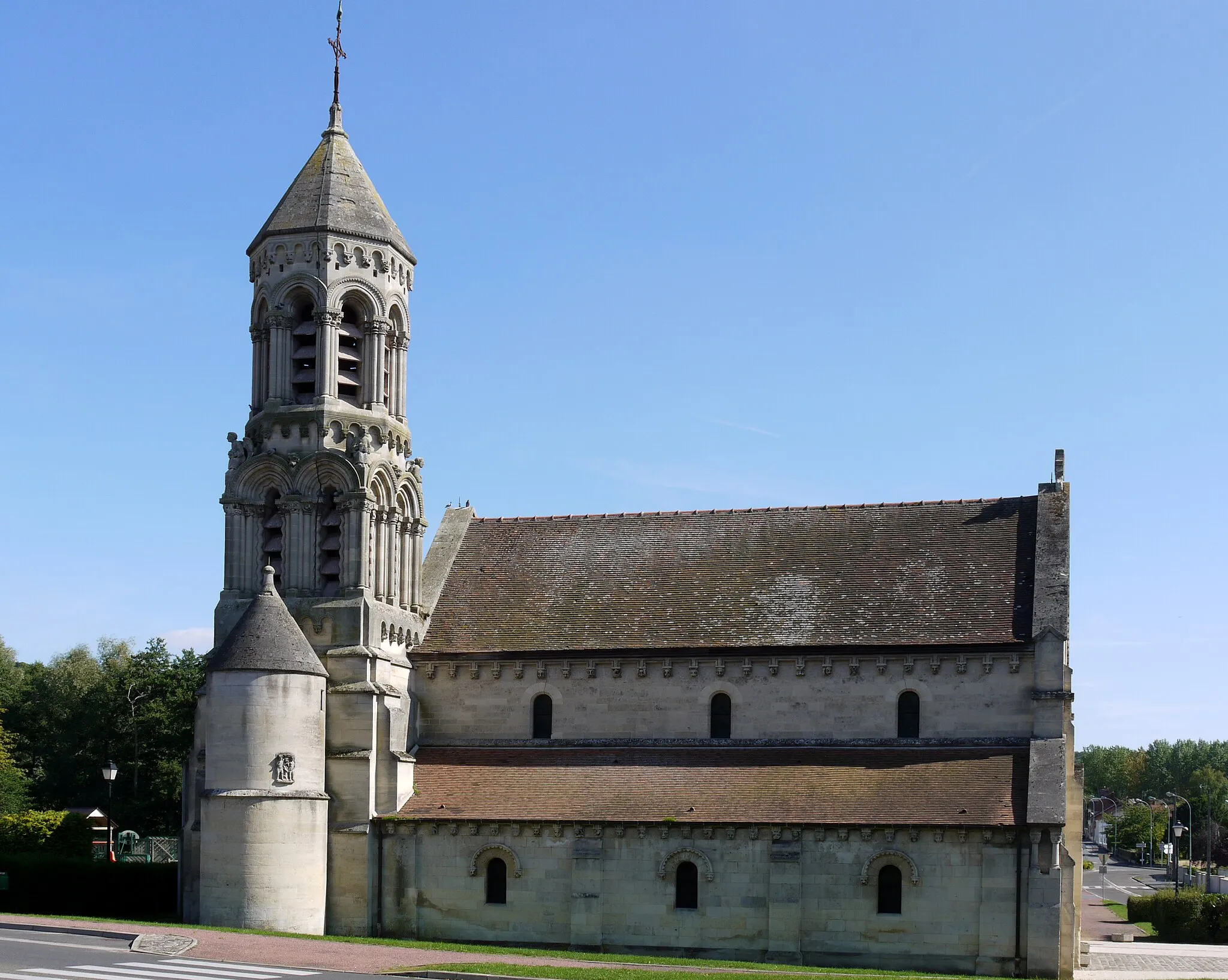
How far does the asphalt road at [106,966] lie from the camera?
27203mm

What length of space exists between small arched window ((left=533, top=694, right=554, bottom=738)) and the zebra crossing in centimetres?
1455

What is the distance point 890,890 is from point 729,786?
5.30 metres

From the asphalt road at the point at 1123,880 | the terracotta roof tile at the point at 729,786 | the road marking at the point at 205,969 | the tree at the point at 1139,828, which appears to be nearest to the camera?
the road marking at the point at 205,969

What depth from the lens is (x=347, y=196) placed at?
150 ft

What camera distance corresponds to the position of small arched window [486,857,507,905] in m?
39.8

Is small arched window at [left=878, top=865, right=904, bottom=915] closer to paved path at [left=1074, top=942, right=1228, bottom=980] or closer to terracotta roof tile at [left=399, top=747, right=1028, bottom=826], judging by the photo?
terracotta roof tile at [left=399, top=747, right=1028, bottom=826]

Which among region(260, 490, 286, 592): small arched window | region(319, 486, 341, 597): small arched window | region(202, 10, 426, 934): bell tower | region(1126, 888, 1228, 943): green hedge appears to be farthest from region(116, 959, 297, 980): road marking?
region(1126, 888, 1228, 943): green hedge

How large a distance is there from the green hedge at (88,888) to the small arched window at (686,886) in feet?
53.4

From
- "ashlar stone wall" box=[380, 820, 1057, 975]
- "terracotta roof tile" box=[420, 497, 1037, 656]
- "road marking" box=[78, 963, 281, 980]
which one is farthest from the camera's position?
"terracotta roof tile" box=[420, 497, 1037, 656]

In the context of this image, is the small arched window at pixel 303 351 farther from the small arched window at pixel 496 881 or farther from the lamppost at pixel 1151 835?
the lamppost at pixel 1151 835

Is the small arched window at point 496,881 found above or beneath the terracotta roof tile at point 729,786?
beneath

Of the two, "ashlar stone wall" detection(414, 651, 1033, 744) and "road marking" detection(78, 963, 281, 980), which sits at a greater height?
"ashlar stone wall" detection(414, 651, 1033, 744)

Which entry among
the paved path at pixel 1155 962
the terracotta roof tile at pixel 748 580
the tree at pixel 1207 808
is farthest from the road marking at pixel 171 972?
the tree at pixel 1207 808

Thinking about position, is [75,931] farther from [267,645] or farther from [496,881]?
[496,881]
